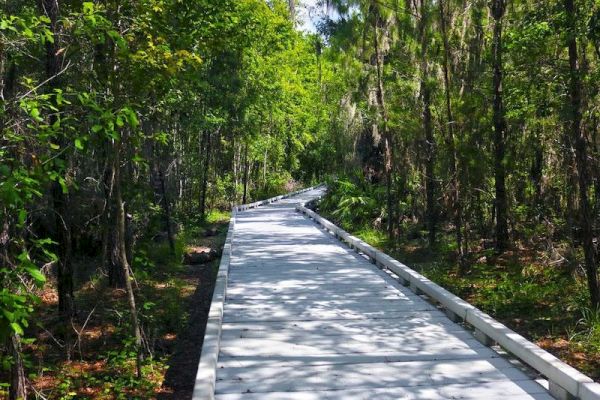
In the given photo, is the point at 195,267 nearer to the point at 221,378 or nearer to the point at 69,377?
the point at 69,377

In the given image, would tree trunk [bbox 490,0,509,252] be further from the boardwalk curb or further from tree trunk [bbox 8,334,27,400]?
tree trunk [bbox 8,334,27,400]

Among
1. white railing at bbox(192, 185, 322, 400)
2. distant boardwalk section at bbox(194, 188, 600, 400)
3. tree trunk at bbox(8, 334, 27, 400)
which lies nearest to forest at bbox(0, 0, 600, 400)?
tree trunk at bbox(8, 334, 27, 400)

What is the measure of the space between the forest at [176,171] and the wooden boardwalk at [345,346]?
1.04 metres

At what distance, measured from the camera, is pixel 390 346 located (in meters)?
5.76

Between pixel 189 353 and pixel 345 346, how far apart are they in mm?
2476

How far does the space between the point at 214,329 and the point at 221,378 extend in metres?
0.95

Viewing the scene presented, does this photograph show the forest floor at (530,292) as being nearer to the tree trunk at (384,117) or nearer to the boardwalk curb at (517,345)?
the boardwalk curb at (517,345)

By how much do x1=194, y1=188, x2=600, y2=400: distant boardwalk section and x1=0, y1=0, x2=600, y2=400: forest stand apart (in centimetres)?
95

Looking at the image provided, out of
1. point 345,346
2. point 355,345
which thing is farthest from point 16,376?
point 355,345

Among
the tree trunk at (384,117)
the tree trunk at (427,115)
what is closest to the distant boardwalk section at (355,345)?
the tree trunk at (427,115)

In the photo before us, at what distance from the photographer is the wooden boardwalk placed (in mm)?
4691

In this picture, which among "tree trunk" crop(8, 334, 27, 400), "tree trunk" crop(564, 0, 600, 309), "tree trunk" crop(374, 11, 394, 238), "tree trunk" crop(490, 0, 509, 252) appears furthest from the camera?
"tree trunk" crop(374, 11, 394, 238)

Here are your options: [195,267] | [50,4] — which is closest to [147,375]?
[50,4]

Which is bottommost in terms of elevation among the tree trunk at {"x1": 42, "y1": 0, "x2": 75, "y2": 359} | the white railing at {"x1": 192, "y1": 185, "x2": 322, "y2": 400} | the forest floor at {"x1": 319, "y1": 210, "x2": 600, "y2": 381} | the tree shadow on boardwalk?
the tree shadow on boardwalk
